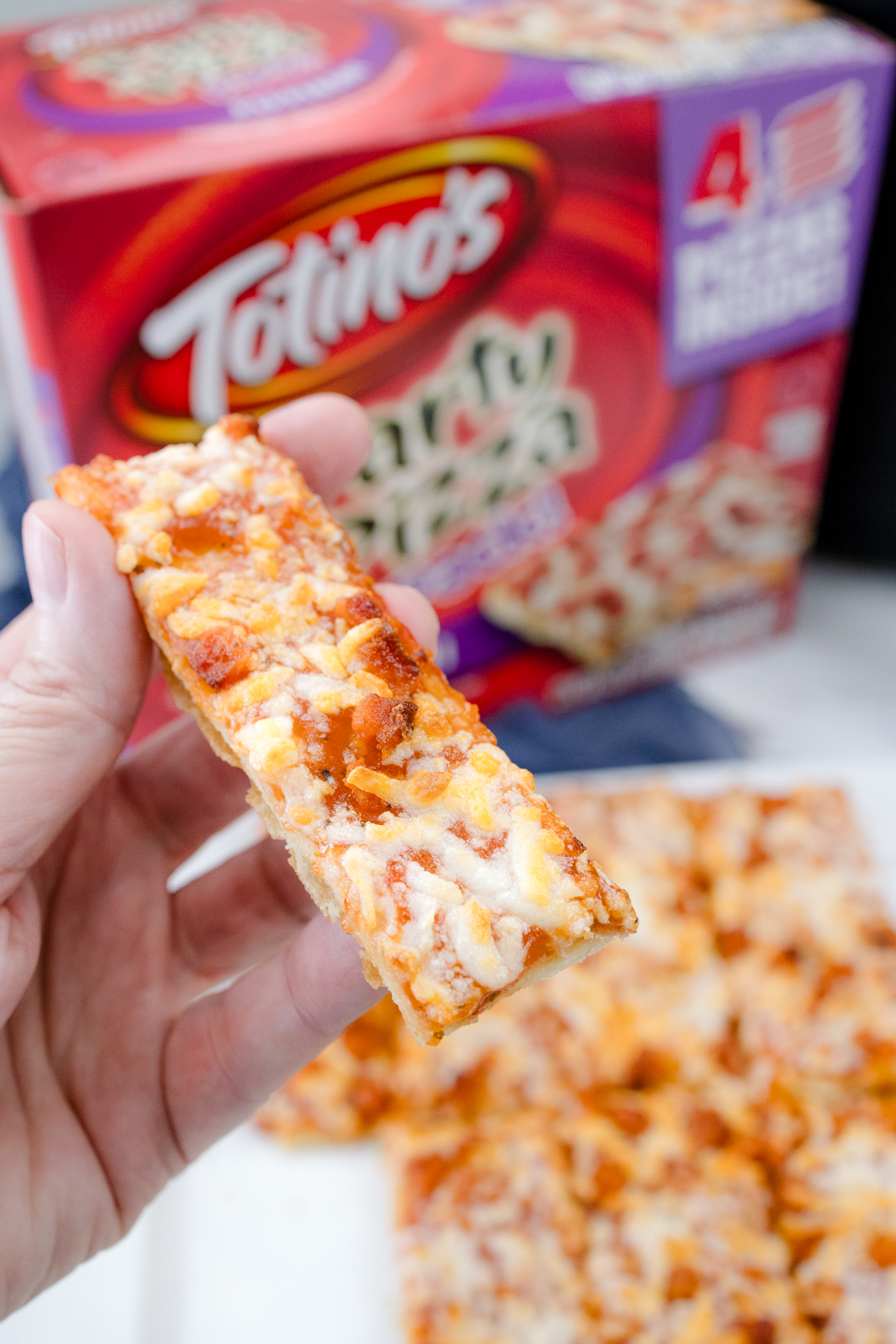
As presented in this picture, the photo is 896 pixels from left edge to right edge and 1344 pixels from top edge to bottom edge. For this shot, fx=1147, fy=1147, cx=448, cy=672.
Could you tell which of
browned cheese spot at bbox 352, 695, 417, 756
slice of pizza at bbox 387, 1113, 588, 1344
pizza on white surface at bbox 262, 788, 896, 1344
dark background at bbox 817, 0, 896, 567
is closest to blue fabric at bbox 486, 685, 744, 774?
pizza on white surface at bbox 262, 788, 896, 1344

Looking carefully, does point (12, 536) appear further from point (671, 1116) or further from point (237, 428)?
point (671, 1116)

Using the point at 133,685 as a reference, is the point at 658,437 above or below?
below

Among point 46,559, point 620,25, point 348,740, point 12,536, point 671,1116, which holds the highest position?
point 620,25

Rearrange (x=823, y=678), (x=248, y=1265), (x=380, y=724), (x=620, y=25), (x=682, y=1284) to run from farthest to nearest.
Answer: (x=823, y=678)
(x=620, y=25)
(x=248, y=1265)
(x=682, y=1284)
(x=380, y=724)

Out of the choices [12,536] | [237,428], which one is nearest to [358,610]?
[237,428]

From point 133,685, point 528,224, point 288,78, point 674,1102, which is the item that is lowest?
point 674,1102

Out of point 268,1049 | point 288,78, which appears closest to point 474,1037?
Answer: point 268,1049

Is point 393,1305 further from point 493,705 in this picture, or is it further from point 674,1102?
point 493,705
